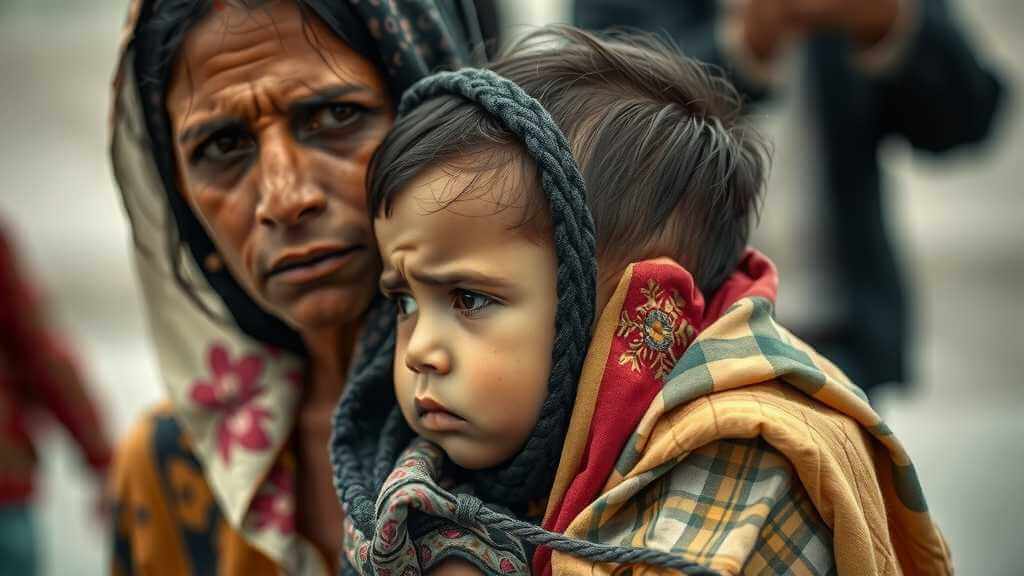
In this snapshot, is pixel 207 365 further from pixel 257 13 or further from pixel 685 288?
pixel 685 288

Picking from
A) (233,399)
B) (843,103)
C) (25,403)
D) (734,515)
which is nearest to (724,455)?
(734,515)

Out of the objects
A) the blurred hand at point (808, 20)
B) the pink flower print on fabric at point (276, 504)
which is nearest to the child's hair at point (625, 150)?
the pink flower print on fabric at point (276, 504)

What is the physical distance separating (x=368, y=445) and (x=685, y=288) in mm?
540

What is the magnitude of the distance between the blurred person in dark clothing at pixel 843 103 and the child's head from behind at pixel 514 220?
1419 millimetres

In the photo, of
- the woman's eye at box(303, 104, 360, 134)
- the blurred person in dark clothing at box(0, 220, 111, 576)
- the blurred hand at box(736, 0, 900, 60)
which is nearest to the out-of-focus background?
the blurred person in dark clothing at box(0, 220, 111, 576)

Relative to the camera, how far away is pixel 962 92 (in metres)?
3.23

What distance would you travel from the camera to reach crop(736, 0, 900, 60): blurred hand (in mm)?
3012

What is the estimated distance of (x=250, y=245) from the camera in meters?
1.91

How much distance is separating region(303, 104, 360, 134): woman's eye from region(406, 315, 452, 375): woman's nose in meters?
0.45

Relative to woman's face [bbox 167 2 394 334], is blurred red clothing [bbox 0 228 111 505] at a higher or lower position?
lower

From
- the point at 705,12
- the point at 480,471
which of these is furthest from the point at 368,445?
the point at 705,12

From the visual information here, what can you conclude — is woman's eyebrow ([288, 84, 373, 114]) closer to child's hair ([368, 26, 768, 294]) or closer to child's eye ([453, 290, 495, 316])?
child's hair ([368, 26, 768, 294])

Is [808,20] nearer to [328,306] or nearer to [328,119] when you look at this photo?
[328,119]

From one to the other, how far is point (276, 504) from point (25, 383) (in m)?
1.82
